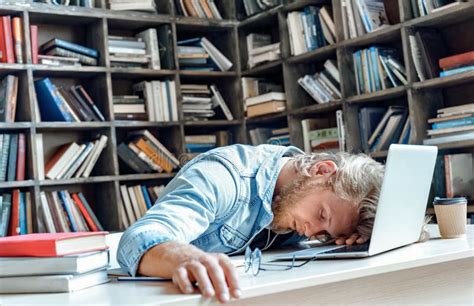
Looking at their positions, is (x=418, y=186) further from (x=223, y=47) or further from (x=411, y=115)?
(x=223, y=47)

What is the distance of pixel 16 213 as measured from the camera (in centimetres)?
388

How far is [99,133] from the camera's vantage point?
429 cm

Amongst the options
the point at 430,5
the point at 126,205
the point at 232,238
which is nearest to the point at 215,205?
the point at 232,238

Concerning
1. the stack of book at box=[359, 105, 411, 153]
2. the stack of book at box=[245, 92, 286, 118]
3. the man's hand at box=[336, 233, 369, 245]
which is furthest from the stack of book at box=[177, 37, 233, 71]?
the man's hand at box=[336, 233, 369, 245]

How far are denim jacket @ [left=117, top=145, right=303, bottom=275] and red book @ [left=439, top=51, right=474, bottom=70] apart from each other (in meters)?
1.86

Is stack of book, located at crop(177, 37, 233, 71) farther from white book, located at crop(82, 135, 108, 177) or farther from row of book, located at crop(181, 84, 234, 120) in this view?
white book, located at crop(82, 135, 108, 177)

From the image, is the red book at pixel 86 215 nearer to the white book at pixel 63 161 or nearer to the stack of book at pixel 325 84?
the white book at pixel 63 161

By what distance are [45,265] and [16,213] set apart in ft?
9.37

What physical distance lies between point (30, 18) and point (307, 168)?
116 inches

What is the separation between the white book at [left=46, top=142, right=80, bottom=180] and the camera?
4.04 m

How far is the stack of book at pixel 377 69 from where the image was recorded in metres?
3.82

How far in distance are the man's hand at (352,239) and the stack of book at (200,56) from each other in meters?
3.11

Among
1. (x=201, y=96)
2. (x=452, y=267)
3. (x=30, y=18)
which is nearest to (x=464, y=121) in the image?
(x=201, y=96)

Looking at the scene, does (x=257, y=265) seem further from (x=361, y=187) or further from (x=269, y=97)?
(x=269, y=97)
